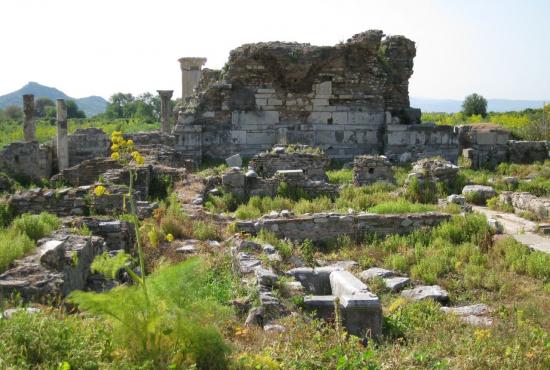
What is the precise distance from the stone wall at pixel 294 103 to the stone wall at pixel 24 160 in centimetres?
525

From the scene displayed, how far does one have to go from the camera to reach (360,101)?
68.4ft

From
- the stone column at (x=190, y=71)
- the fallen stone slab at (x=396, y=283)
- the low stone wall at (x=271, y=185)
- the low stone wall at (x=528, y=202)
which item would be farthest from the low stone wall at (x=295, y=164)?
the stone column at (x=190, y=71)

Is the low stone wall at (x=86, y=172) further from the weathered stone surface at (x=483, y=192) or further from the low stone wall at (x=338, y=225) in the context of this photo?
the weathered stone surface at (x=483, y=192)

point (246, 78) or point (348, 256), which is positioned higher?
point (246, 78)

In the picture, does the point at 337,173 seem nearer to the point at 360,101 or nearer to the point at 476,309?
the point at 360,101

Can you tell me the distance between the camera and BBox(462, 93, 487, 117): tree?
44.3 meters

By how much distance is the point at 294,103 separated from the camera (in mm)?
20641

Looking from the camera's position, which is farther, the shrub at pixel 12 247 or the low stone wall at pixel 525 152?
the low stone wall at pixel 525 152

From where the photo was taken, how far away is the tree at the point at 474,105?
44.3 meters

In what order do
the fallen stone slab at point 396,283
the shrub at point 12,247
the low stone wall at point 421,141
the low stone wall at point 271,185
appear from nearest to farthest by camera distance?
the shrub at point 12,247 < the fallen stone slab at point 396,283 < the low stone wall at point 271,185 < the low stone wall at point 421,141

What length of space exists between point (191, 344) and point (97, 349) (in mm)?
732

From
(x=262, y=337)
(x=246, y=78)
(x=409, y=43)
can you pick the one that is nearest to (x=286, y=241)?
(x=262, y=337)

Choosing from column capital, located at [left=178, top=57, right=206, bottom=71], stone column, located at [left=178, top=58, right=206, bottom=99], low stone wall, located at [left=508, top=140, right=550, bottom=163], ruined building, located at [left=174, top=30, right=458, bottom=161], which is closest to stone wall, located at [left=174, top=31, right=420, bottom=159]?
ruined building, located at [left=174, top=30, right=458, bottom=161]

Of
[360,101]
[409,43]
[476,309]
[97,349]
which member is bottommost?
[476,309]
